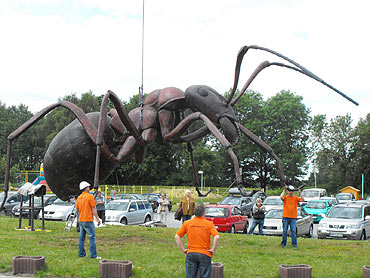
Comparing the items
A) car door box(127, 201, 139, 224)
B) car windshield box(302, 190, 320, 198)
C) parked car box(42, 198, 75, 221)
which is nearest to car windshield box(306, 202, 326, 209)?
car windshield box(302, 190, 320, 198)

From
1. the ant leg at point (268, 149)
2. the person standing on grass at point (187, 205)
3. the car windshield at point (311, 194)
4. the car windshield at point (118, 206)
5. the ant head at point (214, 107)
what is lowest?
the car windshield at point (311, 194)

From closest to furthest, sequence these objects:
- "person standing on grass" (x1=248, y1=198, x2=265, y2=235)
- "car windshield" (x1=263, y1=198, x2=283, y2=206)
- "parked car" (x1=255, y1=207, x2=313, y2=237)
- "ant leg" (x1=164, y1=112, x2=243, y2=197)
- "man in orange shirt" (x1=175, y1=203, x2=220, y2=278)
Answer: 1. "man in orange shirt" (x1=175, y1=203, x2=220, y2=278)
2. "ant leg" (x1=164, y1=112, x2=243, y2=197)
3. "person standing on grass" (x1=248, y1=198, x2=265, y2=235)
4. "parked car" (x1=255, y1=207, x2=313, y2=237)
5. "car windshield" (x1=263, y1=198, x2=283, y2=206)

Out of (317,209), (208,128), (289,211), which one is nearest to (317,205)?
(317,209)

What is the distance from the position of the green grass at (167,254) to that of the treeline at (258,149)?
108 ft

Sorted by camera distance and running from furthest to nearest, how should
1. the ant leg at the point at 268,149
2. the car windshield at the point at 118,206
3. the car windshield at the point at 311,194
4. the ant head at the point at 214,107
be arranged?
the car windshield at the point at 311,194 < the car windshield at the point at 118,206 < the ant head at the point at 214,107 < the ant leg at the point at 268,149

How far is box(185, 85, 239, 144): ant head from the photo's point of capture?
7930 millimetres

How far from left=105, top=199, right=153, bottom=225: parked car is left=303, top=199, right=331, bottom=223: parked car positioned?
38.4ft

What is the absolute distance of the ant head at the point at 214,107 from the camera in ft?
26.0

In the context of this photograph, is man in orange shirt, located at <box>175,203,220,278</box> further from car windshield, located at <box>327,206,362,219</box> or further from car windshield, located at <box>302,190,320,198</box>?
car windshield, located at <box>302,190,320,198</box>

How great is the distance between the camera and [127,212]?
22203 millimetres

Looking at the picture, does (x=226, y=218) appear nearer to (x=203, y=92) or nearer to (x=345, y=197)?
(x=203, y=92)

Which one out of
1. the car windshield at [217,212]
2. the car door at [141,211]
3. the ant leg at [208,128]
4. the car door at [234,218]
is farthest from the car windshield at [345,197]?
the ant leg at [208,128]

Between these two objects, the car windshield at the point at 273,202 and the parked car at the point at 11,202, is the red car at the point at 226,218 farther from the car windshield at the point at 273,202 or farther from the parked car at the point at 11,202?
the parked car at the point at 11,202

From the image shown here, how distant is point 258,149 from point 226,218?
101 ft
